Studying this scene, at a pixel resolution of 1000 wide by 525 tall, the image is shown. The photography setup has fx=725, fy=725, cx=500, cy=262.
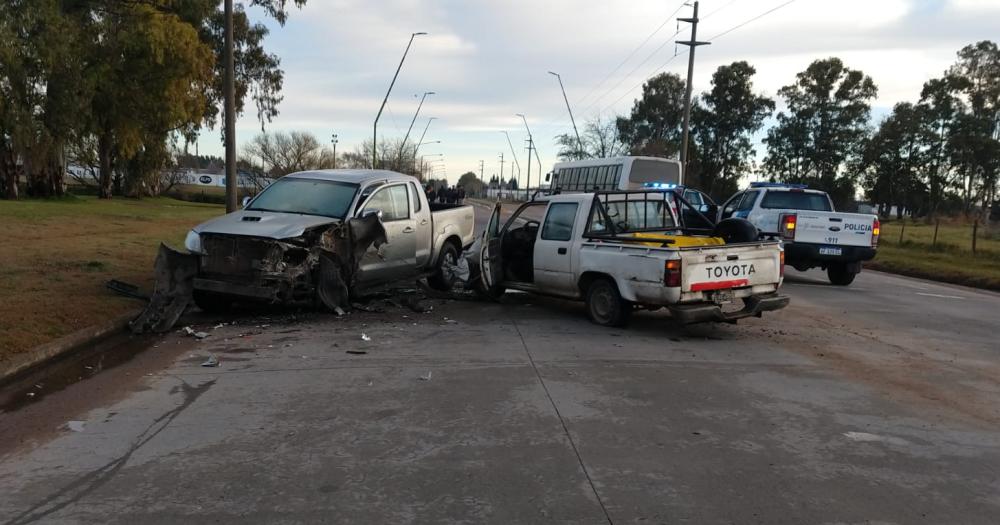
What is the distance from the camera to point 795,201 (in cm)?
1579

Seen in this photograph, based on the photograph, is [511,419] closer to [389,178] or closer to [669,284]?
[669,284]

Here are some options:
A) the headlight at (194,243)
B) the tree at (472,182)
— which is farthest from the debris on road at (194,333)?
the tree at (472,182)

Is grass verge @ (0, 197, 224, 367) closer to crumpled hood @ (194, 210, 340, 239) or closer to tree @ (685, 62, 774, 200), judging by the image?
crumpled hood @ (194, 210, 340, 239)

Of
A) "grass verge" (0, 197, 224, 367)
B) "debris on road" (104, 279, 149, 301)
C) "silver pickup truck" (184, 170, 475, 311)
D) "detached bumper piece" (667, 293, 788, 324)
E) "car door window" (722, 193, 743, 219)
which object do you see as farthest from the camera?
"car door window" (722, 193, 743, 219)

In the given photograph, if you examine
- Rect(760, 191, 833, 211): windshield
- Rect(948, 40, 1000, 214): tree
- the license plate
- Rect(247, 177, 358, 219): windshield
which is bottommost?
the license plate

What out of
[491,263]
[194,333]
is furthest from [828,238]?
[194,333]

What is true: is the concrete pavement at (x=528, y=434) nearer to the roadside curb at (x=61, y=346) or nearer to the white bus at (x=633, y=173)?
the roadside curb at (x=61, y=346)

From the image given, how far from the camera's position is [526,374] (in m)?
6.68

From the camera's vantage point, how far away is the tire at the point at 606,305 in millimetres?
8789

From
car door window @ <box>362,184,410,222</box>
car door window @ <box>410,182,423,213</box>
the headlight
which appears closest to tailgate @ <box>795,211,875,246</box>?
car door window @ <box>410,182,423,213</box>

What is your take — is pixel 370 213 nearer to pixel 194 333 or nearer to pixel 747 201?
pixel 194 333

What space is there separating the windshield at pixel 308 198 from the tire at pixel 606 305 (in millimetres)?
3468

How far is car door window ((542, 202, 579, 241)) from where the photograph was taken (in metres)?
9.65

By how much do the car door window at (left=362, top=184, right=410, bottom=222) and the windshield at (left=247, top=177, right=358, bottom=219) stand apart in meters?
0.33
